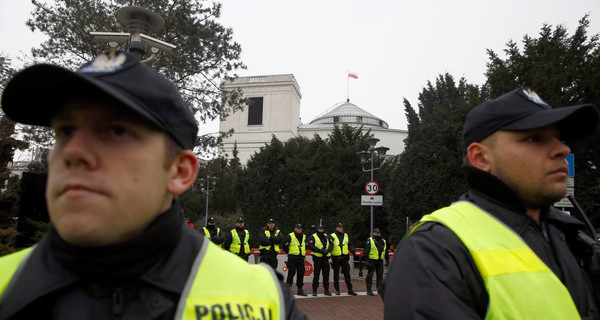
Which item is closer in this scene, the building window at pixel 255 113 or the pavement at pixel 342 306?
the pavement at pixel 342 306


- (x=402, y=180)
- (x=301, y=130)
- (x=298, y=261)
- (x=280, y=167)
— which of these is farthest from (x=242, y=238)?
(x=301, y=130)

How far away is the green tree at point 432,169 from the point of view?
62.2 feet

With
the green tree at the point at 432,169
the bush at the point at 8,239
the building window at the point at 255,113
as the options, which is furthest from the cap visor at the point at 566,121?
the building window at the point at 255,113

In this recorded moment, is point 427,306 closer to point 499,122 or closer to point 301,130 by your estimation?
point 499,122

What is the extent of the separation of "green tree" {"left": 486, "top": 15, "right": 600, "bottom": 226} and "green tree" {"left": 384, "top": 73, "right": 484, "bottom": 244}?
1.76 metres

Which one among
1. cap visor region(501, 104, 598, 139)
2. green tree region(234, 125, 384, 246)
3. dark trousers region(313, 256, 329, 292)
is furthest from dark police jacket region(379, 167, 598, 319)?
green tree region(234, 125, 384, 246)

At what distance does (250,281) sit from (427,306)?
77 cm

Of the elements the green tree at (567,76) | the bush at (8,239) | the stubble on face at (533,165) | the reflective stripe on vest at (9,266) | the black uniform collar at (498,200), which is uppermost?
the green tree at (567,76)

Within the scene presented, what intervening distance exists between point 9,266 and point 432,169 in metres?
20.9

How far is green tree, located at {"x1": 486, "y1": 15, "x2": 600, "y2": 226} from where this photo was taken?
41.5 ft

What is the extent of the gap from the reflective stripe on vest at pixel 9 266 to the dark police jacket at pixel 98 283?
60 mm

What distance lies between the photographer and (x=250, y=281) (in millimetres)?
1540

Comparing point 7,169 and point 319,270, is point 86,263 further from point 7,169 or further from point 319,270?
point 319,270

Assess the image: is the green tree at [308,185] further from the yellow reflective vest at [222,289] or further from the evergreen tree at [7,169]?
the yellow reflective vest at [222,289]
